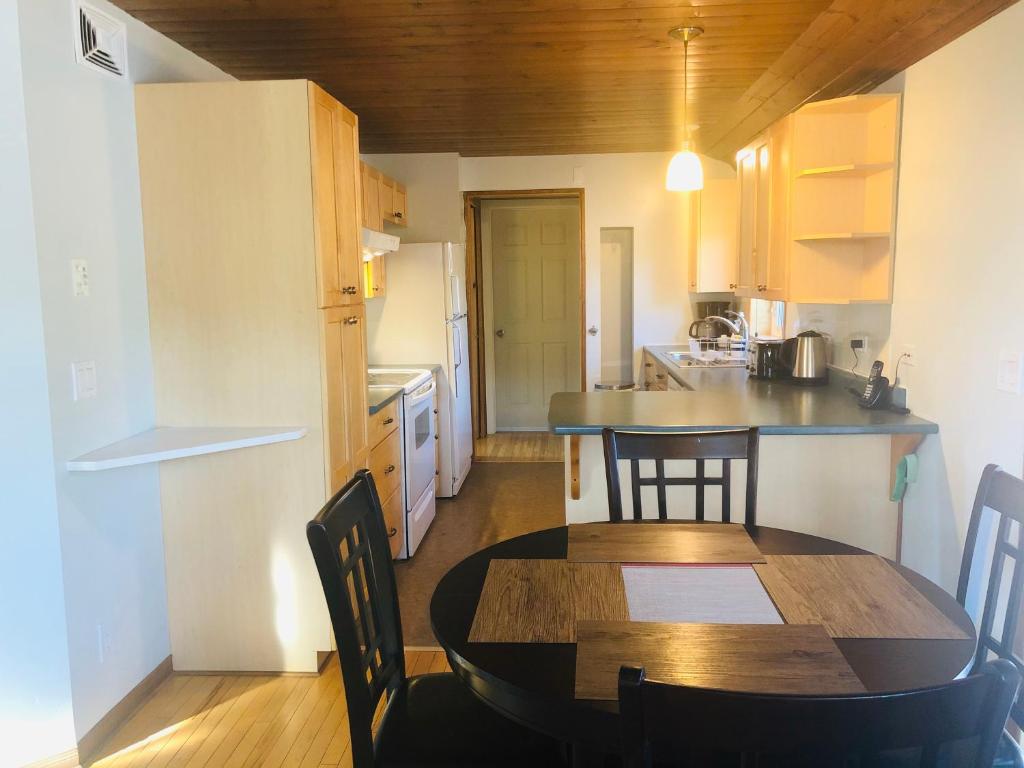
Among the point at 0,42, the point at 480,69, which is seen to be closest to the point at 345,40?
the point at 480,69

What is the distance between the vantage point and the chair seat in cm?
150

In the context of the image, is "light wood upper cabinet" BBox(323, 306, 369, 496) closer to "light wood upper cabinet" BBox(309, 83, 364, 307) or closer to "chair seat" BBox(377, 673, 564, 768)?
"light wood upper cabinet" BBox(309, 83, 364, 307)

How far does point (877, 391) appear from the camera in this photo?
116 inches

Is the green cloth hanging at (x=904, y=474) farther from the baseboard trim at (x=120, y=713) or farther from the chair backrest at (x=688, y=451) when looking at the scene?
the baseboard trim at (x=120, y=713)

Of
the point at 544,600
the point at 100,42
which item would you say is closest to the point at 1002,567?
the point at 544,600

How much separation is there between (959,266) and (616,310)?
13.1 ft

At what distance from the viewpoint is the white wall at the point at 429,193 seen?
554cm

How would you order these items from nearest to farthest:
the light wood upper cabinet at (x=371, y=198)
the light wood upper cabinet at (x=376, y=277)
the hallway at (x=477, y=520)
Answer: the hallway at (x=477, y=520) → the light wood upper cabinet at (x=371, y=198) → the light wood upper cabinet at (x=376, y=277)

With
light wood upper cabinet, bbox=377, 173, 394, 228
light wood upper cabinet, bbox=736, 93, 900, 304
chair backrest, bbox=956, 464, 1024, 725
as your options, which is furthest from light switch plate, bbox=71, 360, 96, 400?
light wood upper cabinet, bbox=736, 93, 900, 304

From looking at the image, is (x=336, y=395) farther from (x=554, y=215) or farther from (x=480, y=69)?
(x=554, y=215)

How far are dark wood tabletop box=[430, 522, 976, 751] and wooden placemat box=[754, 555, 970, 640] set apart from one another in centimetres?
3

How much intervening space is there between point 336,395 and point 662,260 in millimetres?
3612

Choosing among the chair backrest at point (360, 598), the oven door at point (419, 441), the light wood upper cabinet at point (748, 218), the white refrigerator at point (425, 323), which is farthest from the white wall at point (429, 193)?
the chair backrest at point (360, 598)

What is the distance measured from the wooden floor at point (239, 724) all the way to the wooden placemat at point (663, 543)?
3.49ft
